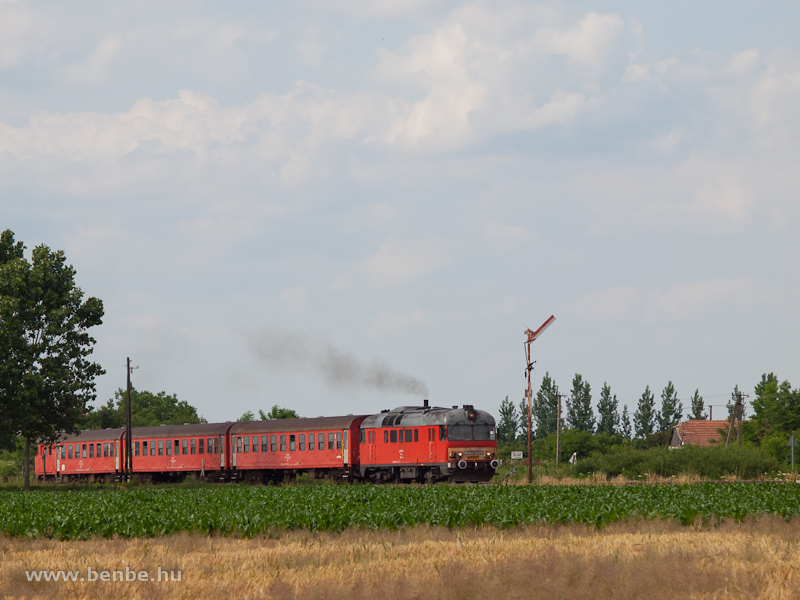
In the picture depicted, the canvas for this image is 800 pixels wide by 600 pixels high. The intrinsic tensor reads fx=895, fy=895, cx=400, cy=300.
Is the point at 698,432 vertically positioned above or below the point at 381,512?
below

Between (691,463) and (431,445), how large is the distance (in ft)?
40.2

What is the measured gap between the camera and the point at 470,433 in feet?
129

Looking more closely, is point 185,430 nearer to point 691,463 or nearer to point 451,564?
point 691,463

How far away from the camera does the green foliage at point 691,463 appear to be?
1612 inches

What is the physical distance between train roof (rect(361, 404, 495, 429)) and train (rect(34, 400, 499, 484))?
51 mm

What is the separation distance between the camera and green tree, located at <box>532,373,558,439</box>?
12834cm

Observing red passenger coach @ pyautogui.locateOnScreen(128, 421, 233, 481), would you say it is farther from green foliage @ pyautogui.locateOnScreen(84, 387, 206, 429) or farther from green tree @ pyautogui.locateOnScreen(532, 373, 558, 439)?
green tree @ pyautogui.locateOnScreen(532, 373, 558, 439)

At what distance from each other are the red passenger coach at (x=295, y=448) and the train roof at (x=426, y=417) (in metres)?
1.60

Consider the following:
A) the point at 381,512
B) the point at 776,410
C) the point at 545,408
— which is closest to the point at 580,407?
the point at 545,408

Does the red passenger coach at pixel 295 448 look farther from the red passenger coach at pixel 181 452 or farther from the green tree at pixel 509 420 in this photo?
the green tree at pixel 509 420

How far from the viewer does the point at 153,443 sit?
177 ft

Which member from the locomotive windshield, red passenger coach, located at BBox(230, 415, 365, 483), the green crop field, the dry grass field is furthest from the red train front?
the dry grass field

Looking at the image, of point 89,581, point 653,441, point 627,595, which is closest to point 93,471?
point 89,581

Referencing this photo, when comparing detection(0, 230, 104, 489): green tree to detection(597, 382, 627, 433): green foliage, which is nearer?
detection(0, 230, 104, 489): green tree
